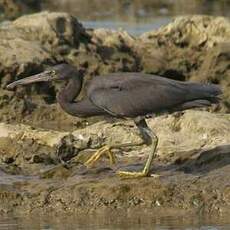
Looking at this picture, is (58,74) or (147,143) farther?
(58,74)

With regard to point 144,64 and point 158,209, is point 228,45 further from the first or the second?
point 158,209

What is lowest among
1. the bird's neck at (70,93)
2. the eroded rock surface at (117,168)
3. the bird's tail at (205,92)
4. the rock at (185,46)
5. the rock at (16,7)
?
the rock at (16,7)

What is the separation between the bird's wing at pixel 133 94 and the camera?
11.2 meters

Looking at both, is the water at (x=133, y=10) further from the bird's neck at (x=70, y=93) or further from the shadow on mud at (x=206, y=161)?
the shadow on mud at (x=206, y=161)

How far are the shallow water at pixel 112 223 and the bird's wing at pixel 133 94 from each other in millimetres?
1422

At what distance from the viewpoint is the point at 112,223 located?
9.87 m

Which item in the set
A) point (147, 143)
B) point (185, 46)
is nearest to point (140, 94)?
point (147, 143)

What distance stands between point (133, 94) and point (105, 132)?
4.65 ft

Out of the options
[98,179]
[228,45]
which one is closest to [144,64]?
[228,45]

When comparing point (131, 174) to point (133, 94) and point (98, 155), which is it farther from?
point (133, 94)

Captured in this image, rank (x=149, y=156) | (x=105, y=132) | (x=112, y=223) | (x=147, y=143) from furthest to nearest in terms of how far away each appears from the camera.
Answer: (x=105, y=132)
(x=147, y=143)
(x=149, y=156)
(x=112, y=223)

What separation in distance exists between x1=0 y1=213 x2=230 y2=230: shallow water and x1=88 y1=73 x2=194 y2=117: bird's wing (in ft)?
4.67

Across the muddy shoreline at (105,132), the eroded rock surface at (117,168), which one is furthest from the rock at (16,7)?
the eroded rock surface at (117,168)

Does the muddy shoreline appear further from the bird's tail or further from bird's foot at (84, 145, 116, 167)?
the bird's tail
